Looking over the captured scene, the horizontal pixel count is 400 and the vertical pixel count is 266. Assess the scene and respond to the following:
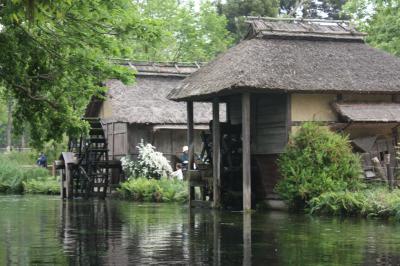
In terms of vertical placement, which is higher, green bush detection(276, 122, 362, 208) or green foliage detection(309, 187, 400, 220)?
green bush detection(276, 122, 362, 208)

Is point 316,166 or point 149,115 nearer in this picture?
point 316,166

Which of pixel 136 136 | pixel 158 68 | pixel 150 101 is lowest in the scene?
pixel 136 136

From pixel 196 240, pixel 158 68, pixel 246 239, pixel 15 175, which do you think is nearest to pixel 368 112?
pixel 246 239

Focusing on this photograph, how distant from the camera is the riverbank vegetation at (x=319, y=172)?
2244 centimetres

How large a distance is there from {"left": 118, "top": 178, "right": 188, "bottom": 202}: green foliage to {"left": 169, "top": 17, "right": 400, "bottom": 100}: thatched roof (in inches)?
186

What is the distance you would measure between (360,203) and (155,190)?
12.5 m

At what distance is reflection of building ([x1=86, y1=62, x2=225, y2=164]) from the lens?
3825cm

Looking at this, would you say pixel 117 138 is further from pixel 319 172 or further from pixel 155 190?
pixel 319 172

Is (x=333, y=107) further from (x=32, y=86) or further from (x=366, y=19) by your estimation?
(x=366, y=19)

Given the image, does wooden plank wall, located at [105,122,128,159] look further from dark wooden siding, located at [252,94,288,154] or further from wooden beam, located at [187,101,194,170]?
dark wooden siding, located at [252,94,288,154]

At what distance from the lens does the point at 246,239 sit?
15.1 metres

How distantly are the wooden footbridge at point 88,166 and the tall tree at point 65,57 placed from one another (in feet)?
47.5

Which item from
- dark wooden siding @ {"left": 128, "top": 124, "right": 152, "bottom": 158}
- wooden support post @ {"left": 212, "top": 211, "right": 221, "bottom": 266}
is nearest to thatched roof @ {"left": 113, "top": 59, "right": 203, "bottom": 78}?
dark wooden siding @ {"left": 128, "top": 124, "right": 152, "bottom": 158}

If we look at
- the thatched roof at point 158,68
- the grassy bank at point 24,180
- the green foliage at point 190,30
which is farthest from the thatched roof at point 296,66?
the green foliage at point 190,30
